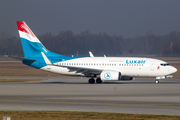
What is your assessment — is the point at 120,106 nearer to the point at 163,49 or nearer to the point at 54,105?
the point at 54,105

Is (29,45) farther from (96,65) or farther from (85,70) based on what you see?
(96,65)

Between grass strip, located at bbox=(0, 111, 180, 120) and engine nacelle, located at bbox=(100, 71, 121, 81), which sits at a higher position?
engine nacelle, located at bbox=(100, 71, 121, 81)

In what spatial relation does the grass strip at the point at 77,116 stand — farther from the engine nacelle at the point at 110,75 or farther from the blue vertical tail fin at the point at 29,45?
the blue vertical tail fin at the point at 29,45

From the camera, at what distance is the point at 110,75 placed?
125 ft

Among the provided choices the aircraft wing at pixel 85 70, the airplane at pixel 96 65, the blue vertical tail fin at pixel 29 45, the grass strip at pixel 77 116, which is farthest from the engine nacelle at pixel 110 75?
the grass strip at pixel 77 116

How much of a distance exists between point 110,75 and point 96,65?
326 cm

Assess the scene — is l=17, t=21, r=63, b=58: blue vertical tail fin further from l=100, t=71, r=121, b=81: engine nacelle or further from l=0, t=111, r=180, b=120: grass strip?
l=0, t=111, r=180, b=120: grass strip

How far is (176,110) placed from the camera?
17.7 metres

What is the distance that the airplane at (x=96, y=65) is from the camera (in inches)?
1545

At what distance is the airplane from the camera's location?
39250mm

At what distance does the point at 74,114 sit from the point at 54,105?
4116 millimetres

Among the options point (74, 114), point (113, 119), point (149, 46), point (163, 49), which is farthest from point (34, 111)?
point (149, 46)

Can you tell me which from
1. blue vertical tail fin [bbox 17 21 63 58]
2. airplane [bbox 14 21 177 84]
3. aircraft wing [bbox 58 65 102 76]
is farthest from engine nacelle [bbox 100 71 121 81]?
blue vertical tail fin [bbox 17 21 63 58]

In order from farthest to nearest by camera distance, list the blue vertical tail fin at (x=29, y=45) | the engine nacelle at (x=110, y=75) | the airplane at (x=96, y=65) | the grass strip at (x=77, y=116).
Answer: the blue vertical tail fin at (x=29, y=45)
the airplane at (x=96, y=65)
the engine nacelle at (x=110, y=75)
the grass strip at (x=77, y=116)
